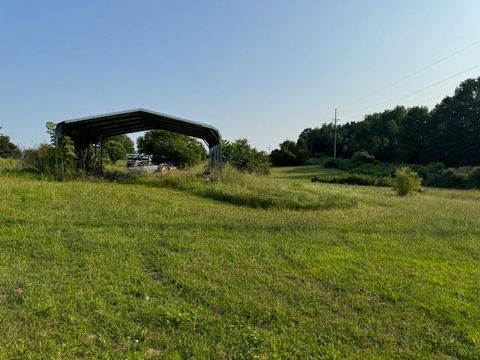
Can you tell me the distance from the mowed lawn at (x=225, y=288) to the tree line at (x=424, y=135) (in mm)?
56450

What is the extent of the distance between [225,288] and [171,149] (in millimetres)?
29782

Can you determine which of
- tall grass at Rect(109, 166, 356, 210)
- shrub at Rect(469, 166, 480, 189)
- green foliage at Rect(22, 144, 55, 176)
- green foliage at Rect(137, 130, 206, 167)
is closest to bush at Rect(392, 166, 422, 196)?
tall grass at Rect(109, 166, 356, 210)

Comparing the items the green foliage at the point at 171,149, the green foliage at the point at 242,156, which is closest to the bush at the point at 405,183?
the green foliage at the point at 242,156

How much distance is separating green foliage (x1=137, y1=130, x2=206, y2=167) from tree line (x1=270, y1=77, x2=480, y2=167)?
36.3 meters

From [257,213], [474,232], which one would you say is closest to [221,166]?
[257,213]

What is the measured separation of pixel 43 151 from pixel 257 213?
929 centimetres

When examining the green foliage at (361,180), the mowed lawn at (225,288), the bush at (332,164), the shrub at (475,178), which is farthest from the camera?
the bush at (332,164)

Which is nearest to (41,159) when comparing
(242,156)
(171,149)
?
(242,156)

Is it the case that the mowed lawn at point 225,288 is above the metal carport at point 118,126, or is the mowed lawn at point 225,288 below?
below

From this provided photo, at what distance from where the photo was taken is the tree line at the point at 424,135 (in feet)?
188

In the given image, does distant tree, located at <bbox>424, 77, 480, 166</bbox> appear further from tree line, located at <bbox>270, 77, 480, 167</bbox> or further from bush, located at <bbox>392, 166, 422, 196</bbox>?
bush, located at <bbox>392, 166, 422, 196</bbox>

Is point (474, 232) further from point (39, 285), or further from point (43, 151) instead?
point (43, 151)

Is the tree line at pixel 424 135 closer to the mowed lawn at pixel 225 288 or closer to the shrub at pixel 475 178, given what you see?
the shrub at pixel 475 178

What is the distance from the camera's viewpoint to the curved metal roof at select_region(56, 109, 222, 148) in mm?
14016
